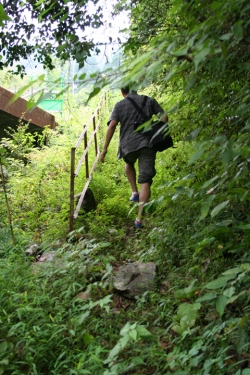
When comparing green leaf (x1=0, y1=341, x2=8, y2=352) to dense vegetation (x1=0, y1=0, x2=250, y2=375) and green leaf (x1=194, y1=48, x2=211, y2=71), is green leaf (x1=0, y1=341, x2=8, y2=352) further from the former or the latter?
green leaf (x1=194, y1=48, x2=211, y2=71)

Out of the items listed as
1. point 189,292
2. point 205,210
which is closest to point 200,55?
point 205,210

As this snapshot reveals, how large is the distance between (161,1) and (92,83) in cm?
318

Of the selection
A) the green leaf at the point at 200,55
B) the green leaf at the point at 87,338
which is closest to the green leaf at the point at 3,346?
the green leaf at the point at 87,338

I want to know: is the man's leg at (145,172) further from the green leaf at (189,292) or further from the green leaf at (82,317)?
the green leaf at (189,292)

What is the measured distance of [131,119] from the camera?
5.57 metres

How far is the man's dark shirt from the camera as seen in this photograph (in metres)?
5.46

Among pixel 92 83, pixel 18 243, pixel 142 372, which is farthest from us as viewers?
pixel 18 243

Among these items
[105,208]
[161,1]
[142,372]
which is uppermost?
[161,1]

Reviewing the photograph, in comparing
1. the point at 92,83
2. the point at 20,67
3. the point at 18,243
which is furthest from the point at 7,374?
the point at 20,67

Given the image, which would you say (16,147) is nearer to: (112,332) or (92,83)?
(112,332)

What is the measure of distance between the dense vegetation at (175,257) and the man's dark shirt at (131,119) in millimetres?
517

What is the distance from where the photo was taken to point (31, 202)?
263 inches

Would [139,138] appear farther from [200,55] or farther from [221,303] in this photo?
[200,55]

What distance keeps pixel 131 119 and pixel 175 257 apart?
210 cm
